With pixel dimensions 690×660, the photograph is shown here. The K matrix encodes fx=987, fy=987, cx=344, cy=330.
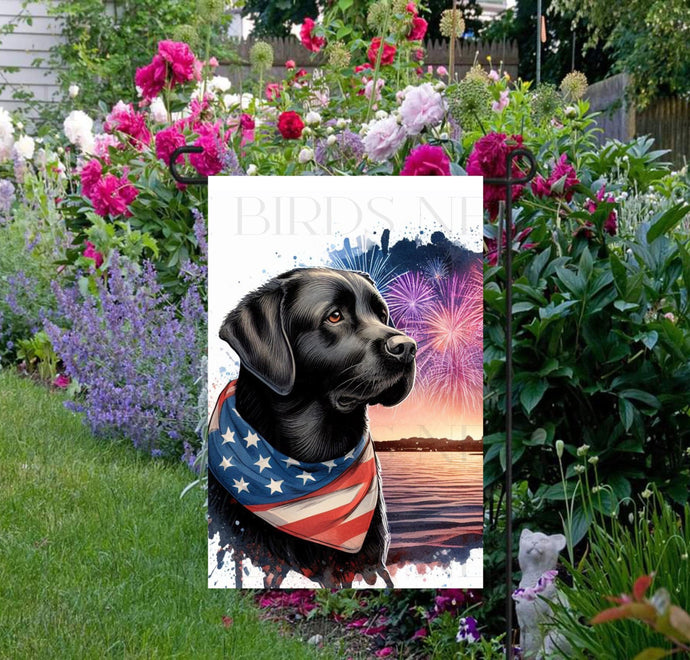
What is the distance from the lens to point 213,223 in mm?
2045

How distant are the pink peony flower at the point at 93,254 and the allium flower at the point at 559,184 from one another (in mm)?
→ 2561

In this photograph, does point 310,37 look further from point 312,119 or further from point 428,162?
point 428,162

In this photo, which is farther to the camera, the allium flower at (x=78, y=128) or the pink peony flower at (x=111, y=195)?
the allium flower at (x=78, y=128)

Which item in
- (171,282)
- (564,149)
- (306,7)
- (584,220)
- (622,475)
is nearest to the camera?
(622,475)

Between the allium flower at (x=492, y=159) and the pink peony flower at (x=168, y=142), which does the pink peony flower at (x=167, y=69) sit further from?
the allium flower at (x=492, y=159)

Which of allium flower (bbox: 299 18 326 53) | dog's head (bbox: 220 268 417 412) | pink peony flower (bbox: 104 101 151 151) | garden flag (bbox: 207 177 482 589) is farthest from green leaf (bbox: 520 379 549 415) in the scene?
allium flower (bbox: 299 18 326 53)

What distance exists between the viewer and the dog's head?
2021mm

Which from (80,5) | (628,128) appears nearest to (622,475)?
(80,5)

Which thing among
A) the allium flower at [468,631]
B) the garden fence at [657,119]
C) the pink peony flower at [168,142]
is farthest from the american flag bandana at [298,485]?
the garden fence at [657,119]

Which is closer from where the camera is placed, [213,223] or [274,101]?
[213,223]

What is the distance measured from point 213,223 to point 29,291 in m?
3.59

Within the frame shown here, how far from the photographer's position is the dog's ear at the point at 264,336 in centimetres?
204

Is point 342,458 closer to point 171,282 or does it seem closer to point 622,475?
point 622,475

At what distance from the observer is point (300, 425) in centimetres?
208
